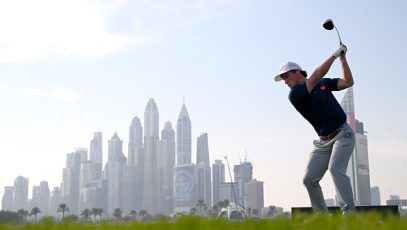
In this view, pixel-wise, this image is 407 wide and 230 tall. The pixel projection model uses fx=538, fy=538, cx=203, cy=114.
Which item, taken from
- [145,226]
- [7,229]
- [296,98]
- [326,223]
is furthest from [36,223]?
[296,98]

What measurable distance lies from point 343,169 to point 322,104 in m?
0.86

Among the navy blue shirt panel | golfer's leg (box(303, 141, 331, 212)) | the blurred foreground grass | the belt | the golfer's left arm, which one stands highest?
the golfer's left arm

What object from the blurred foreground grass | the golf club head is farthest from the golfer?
the blurred foreground grass

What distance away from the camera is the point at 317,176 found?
23.4 feet

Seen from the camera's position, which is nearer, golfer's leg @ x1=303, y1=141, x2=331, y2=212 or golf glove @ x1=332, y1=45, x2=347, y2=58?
golf glove @ x1=332, y1=45, x2=347, y2=58

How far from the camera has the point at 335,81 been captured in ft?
22.7

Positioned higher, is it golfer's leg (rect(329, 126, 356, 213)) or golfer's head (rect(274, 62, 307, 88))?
golfer's head (rect(274, 62, 307, 88))

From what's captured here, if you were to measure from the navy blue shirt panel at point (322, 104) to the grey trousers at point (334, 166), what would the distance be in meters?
0.14

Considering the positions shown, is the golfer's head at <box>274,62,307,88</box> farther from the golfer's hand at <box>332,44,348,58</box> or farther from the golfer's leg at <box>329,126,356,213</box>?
the golfer's leg at <box>329,126,356,213</box>

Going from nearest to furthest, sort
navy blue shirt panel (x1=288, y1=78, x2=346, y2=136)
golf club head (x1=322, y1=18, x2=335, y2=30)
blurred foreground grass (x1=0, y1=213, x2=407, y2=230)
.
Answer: blurred foreground grass (x1=0, y1=213, x2=407, y2=230)
navy blue shirt panel (x1=288, y1=78, x2=346, y2=136)
golf club head (x1=322, y1=18, x2=335, y2=30)

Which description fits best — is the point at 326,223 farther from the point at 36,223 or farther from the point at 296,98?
the point at 296,98

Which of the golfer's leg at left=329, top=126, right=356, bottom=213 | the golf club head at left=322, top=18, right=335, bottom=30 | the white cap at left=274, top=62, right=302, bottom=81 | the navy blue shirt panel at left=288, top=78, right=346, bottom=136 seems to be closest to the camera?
the golfer's leg at left=329, top=126, right=356, bottom=213

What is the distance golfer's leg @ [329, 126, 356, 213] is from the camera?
21.7 feet

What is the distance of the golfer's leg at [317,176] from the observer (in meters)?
7.10
